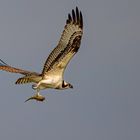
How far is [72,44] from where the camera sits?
19.2 meters

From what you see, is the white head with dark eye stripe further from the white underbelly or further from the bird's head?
the white underbelly

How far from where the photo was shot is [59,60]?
1880 centimetres

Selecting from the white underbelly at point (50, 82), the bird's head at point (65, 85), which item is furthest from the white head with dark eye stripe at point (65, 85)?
the white underbelly at point (50, 82)

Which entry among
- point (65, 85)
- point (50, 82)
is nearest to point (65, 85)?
point (65, 85)

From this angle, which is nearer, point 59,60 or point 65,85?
point 59,60

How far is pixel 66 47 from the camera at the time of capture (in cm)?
1912

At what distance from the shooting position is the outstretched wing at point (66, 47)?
61.8ft

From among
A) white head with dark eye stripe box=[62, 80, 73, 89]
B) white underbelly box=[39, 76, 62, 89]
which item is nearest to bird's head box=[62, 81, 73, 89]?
white head with dark eye stripe box=[62, 80, 73, 89]

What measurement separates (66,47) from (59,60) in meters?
0.53

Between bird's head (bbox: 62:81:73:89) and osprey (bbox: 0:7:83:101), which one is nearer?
osprey (bbox: 0:7:83:101)

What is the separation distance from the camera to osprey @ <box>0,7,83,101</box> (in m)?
18.8

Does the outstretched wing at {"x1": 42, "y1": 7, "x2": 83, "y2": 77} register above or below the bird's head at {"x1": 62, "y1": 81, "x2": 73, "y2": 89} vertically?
above

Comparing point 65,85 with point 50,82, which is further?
point 65,85

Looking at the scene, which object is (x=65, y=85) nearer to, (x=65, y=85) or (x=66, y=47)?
(x=65, y=85)
